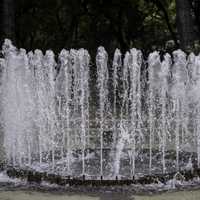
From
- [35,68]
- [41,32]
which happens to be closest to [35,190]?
[35,68]

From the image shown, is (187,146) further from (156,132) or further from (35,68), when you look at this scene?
(35,68)

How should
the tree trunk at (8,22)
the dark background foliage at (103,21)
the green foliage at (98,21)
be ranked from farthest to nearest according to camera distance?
1. the green foliage at (98,21)
2. the dark background foliage at (103,21)
3. the tree trunk at (8,22)

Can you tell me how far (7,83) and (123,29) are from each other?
17.9 meters

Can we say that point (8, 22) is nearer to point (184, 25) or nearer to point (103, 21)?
point (184, 25)

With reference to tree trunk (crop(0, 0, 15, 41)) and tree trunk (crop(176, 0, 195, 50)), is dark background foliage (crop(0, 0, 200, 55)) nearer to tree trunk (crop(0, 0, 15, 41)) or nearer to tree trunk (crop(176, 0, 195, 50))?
tree trunk (crop(0, 0, 15, 41))

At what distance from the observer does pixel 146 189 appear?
21.3ft

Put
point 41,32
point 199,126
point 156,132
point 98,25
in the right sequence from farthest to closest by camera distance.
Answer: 1. point 41,32
2. point 98,25
3. point 156,132
4. point 199,126

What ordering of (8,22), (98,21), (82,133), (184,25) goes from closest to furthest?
(82,133), (184,25), (8,22), (98,21)

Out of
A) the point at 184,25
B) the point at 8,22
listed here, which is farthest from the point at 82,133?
the point at 8,22

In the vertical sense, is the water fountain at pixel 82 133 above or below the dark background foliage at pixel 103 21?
below

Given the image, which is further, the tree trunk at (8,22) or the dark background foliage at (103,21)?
the dark background foliage at (103,21)

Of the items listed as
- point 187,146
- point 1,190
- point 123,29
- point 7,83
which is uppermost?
point 123,29

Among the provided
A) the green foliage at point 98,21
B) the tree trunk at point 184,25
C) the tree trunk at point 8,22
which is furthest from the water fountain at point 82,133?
the green foliage at point 98,21

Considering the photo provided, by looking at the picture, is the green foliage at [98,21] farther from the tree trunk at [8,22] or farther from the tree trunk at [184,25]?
the tree trunk at [184,25]
